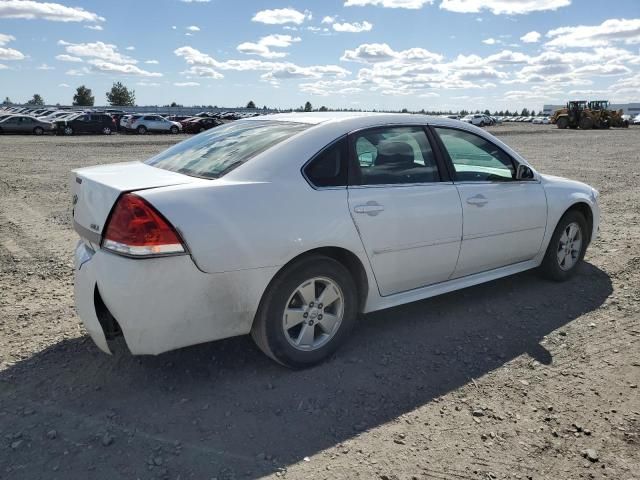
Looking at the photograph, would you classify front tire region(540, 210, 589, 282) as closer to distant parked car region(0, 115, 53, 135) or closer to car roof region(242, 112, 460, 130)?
car roof region(242, 112, 460, 130)

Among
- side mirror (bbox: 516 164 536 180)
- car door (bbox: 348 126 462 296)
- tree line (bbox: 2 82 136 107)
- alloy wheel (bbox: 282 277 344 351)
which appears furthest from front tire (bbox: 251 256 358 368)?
tree line (bbox: 2 82 136 107)

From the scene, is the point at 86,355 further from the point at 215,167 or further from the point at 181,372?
the point at 215,167

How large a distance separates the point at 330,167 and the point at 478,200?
1357 mm

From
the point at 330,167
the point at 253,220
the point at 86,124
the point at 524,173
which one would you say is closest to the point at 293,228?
the point at 253,220

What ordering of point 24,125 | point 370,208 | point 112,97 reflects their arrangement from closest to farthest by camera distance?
point 370,208 < point 24,125 < point 112,97

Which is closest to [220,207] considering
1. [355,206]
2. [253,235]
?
[253,235]

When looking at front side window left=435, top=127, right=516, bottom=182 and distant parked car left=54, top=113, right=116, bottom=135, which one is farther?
distant parked car left=54, top=113, right=116, bottom=135

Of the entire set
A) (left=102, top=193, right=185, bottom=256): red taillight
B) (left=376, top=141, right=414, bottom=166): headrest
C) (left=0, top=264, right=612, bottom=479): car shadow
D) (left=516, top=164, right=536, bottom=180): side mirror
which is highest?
(left=376, top=141, right=414, bottom=166): headrest

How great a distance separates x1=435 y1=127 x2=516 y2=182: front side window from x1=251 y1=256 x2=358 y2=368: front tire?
1395 mm

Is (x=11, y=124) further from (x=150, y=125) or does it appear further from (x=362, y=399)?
(x=362, y=399)

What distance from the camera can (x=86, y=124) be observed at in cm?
3656

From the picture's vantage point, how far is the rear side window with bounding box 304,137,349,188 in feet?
11.3

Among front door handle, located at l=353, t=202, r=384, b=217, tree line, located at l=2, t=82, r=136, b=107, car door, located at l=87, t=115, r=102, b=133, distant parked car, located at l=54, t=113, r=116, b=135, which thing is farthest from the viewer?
tree line, located at l=2, t=82, r=136, b=107

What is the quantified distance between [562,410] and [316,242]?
173 centimetres
